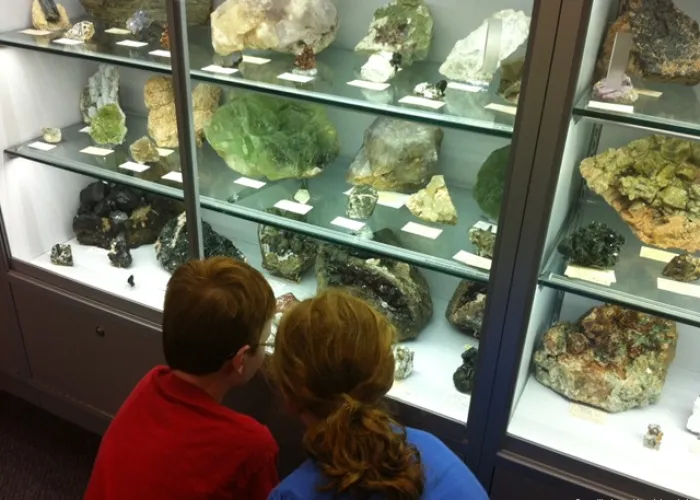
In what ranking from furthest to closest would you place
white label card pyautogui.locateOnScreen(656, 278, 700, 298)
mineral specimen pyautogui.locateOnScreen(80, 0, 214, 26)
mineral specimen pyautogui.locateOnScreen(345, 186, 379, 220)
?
mineral specimen pyautogui.locateOnScreen(80, 0, 214, 26) < mineral specimen pyautogui.locateOnScreen(345, 186, 379, 220) < white label card pyautogui.locateOnScreen(656, 278, 700, 298)

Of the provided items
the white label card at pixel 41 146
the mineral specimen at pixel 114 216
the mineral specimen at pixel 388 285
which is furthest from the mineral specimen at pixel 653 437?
the white label card at pixel 41 146

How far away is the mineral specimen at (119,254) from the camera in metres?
2.13

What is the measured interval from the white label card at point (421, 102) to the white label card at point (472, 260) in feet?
1.13

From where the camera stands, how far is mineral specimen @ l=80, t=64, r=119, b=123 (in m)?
2.16

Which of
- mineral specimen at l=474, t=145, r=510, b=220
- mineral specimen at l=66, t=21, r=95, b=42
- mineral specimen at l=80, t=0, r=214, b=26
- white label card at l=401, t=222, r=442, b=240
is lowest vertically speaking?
white label card at l=401, t=222, r=442, b=240

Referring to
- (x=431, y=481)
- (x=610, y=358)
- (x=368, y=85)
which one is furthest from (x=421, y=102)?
(x=431, y=481)

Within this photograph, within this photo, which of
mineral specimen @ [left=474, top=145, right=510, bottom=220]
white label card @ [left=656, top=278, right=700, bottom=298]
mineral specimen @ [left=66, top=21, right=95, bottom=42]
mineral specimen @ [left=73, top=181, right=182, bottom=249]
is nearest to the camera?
white label card @ [left=656, top=278, right=700, bottom=298]

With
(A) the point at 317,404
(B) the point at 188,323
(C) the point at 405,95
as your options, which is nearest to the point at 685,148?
(C) the point at 405,95

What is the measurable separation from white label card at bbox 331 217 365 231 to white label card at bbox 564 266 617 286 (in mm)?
521

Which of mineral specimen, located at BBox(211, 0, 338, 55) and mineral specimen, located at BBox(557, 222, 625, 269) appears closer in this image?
mineral specimen, located at BBox(557, 222, 625, 269)

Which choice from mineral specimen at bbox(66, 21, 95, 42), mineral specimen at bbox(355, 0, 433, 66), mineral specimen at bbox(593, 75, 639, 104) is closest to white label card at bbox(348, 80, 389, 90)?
mineral specimen at bbox(355, 0, 433, 66)

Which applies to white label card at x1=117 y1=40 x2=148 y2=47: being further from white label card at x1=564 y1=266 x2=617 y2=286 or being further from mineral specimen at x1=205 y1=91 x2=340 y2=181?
white label card at x1=564 y1=266 x2=617 y2=286

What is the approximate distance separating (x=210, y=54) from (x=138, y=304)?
737 mm

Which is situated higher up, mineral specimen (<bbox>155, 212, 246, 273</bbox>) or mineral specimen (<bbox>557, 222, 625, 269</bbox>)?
mineral specimen (<bbox>557, 222, 625, 269</bbox>)
